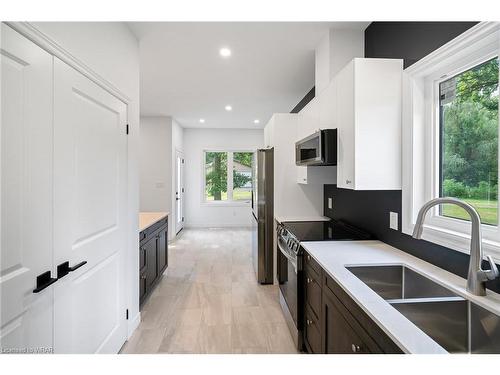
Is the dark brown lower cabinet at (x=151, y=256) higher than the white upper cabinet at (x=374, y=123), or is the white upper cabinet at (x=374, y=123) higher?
the white upper cabinet at (x=374, y=123)

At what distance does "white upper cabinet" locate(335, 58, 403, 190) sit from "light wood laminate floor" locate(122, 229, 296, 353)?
4.83 feet

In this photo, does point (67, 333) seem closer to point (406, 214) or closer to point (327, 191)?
point (406, 214)

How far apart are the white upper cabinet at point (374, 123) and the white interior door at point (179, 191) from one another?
524cm

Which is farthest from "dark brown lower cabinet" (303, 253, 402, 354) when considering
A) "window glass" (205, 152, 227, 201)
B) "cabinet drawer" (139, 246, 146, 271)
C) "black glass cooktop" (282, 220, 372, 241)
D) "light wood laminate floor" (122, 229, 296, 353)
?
"window glass" (205, 152, 227, 201)

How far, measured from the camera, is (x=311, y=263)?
186 cm

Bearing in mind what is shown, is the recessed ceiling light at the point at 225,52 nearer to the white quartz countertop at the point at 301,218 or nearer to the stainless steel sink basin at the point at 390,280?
the white quartz countertop at the point at 301,218

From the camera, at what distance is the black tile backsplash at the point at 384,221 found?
1.44 m

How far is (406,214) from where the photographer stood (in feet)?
5.94

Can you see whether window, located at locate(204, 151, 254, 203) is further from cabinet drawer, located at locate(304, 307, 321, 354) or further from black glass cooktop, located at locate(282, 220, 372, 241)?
cabinet drawer, located at locate(304, 307, 321, 354)

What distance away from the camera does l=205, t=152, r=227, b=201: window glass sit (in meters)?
7.54

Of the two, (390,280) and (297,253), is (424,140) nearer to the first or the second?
(390,280)

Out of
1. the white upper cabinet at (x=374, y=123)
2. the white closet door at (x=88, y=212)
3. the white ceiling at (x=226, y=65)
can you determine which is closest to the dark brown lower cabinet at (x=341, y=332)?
the white upper cabinet at (x=374, y=123)

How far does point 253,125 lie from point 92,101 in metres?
5.59
